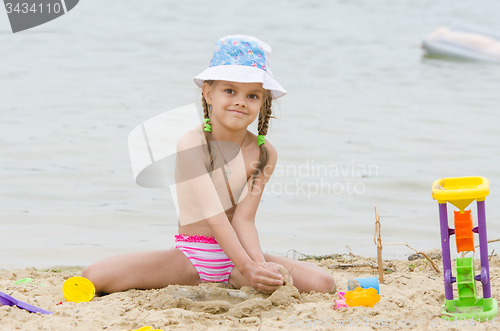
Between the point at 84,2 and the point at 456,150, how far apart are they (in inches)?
491

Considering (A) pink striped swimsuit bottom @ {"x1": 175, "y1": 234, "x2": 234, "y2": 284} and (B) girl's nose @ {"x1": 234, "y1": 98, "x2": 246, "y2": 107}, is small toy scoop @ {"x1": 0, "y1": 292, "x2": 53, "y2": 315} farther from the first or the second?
(B) girl's nose @ {"x1": 234, "y1": 98, "x2": 246, "y2": 107}

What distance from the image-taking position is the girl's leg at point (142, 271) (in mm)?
2693

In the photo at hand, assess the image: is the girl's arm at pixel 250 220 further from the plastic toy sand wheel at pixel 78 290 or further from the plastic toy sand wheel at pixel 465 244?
the plastic toy sand wheel at pixel 465 244

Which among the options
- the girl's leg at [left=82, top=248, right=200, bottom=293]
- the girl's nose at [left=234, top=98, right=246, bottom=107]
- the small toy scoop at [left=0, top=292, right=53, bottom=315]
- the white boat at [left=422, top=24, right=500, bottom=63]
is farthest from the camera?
the white boat at [left=422, top=24, right=500, bottom=63]

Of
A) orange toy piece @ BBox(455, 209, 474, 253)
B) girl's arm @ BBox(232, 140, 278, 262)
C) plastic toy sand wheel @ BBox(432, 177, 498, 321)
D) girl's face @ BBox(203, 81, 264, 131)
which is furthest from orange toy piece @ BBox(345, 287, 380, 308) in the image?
girl's face @ BBox(203, 81, 264, 131)

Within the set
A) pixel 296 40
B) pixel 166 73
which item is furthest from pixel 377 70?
pixel 166 73

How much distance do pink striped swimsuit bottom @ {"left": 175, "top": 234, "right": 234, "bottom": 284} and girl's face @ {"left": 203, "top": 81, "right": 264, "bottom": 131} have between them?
615 millimetres

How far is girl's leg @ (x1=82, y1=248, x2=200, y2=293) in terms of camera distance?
8.84 feet

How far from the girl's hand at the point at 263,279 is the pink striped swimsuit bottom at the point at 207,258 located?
309mm

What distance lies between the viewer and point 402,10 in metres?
18.5

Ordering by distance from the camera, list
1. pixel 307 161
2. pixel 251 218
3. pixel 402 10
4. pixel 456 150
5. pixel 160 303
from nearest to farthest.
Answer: pixel 160 303
pixel 251 218
pixel 307 161
pixel 456 150
pixel 402 10

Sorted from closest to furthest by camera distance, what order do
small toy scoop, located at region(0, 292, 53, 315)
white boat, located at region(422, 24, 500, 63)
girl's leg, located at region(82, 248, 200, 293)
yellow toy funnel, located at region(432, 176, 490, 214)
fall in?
yellow toy funnel, located at region(432, 176, 490, 214) → small toy scoop, located at region(0, 292, 53, 315) → girl's leg, located at region(82, 248, 200, 293) → white boat, located at region(422, 24, 500, 63)

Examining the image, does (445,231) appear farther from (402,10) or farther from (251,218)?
→ (402,10)

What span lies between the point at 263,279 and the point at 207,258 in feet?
1.43
